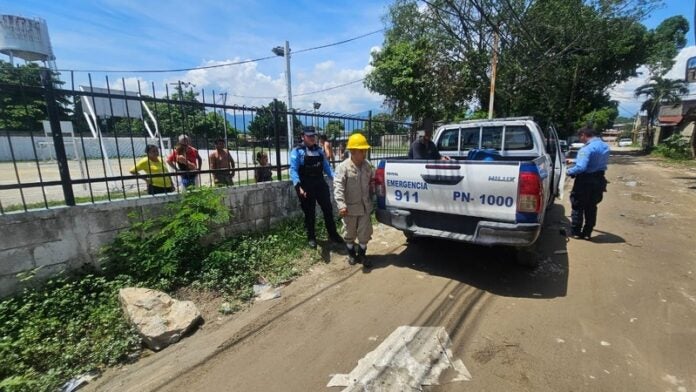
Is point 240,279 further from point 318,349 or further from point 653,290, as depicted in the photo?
point 653,290

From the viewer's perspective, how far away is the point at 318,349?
2768mm

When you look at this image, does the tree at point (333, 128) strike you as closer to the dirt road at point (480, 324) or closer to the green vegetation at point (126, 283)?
the green vegetation at point (126, 283)

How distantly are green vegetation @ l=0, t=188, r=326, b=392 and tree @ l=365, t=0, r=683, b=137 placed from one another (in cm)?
1584

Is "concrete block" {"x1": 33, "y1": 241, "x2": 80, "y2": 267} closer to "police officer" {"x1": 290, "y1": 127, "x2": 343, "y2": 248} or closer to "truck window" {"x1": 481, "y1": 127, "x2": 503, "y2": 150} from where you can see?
"police officer" {"x1": 290, "y1": 127, "x2": 343, "y2": 248}

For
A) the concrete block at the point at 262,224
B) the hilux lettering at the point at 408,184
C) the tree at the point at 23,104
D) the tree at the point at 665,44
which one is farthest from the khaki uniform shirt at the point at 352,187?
the tree at the point at 665,44

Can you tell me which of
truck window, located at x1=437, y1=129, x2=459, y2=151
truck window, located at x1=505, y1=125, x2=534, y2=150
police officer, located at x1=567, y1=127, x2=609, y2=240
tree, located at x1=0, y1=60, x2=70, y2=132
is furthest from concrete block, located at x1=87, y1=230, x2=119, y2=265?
police officer, located at x1=567, y1=127, x2=609, y2=240

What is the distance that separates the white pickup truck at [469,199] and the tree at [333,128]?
287cm

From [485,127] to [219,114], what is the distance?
4.45m

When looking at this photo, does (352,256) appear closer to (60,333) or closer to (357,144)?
(357,144)

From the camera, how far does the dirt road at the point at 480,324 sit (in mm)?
2414

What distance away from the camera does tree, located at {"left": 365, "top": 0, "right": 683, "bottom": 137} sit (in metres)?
17.1

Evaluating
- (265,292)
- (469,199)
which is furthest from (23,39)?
(469,199)

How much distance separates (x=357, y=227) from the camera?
14.7ft

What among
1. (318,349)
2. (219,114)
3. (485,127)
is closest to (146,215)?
(219,114)
